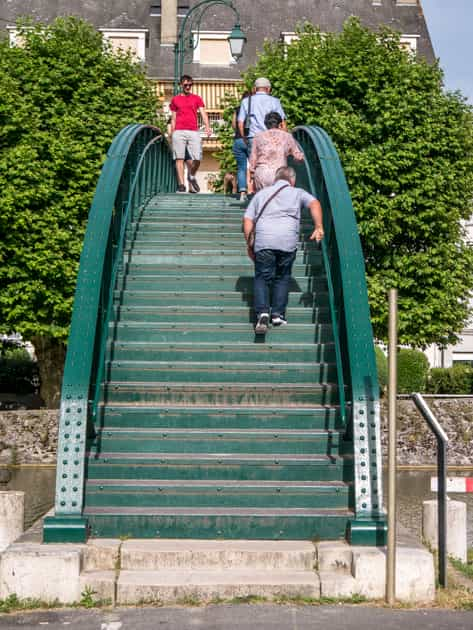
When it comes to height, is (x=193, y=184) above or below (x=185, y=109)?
below

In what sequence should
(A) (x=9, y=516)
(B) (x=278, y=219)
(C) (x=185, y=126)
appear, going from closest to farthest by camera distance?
(A) (x=9, y=516) → (B) (x=278, y=219) → (C) (x=185, y=126)

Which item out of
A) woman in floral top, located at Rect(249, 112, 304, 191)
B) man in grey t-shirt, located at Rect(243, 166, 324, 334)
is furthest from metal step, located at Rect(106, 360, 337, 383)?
woman in floral top, located at Rect(249, 112, 304, 191)

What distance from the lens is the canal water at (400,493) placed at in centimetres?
1362

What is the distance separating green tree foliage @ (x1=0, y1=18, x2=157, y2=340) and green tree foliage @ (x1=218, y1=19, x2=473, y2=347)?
424cm

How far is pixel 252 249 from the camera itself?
9750 millimetres

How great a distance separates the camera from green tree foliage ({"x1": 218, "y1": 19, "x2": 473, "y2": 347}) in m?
25.8

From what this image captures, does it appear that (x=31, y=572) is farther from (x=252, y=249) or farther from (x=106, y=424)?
(x=252, y=249)

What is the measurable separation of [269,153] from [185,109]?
544 centimetres

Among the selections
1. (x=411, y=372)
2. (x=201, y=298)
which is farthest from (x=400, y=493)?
(x=411, y=372)

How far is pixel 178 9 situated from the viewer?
43.7 m

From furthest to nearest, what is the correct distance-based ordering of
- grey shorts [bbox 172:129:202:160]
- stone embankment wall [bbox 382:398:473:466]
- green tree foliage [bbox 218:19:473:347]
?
green tree foliage [bbox 218:19:473:347] → stone embankment wall [bbox 382:398:473:466] → grey shorts [bbox 172:129:202:160]

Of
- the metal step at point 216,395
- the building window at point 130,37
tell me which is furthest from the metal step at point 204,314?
the building window at point 130,37

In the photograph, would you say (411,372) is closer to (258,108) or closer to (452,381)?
(452,381)

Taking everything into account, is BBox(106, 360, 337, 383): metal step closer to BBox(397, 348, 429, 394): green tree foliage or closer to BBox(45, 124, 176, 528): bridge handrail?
BBox(45, 124, 176, 528): bridge handrail
